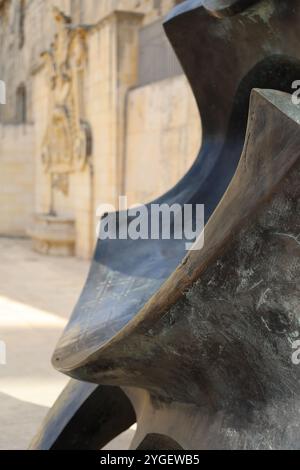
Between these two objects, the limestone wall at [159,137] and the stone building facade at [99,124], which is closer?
the limestone wall at [159,137]

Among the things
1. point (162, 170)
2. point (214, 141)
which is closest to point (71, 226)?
point (162, 170)

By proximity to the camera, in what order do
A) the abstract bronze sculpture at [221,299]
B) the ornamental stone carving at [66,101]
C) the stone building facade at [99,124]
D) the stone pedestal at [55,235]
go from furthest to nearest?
the stone pedestal at [55,235]
the ornamental stone carving at [66,101]
the stone building facade at [99,124]
the abstract bronze sculpture at [221,299]

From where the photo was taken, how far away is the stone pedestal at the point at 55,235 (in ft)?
30.2

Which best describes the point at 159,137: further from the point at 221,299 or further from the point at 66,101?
the point at 221,299

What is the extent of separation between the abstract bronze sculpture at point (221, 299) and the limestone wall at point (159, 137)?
4.23 m

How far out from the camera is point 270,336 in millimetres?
1323

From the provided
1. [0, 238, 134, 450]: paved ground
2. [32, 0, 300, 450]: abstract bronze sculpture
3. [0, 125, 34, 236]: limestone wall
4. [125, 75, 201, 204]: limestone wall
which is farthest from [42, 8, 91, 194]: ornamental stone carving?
[32, 0, 300, 450]: abstract bronze sculpture

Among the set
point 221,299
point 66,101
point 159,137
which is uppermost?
point 66,101

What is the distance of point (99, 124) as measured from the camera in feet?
27.6

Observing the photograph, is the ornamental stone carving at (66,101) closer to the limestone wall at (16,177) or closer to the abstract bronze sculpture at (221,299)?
the limestone wall at (16,177)

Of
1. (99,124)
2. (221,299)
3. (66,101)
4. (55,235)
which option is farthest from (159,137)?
(221,299)

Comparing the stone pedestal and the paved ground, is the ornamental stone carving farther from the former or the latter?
the paved ground

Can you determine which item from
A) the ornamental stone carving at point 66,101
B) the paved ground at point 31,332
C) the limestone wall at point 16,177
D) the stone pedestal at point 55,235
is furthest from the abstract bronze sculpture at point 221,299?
the limestone wall at point 16,177

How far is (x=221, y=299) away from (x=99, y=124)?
728cm
